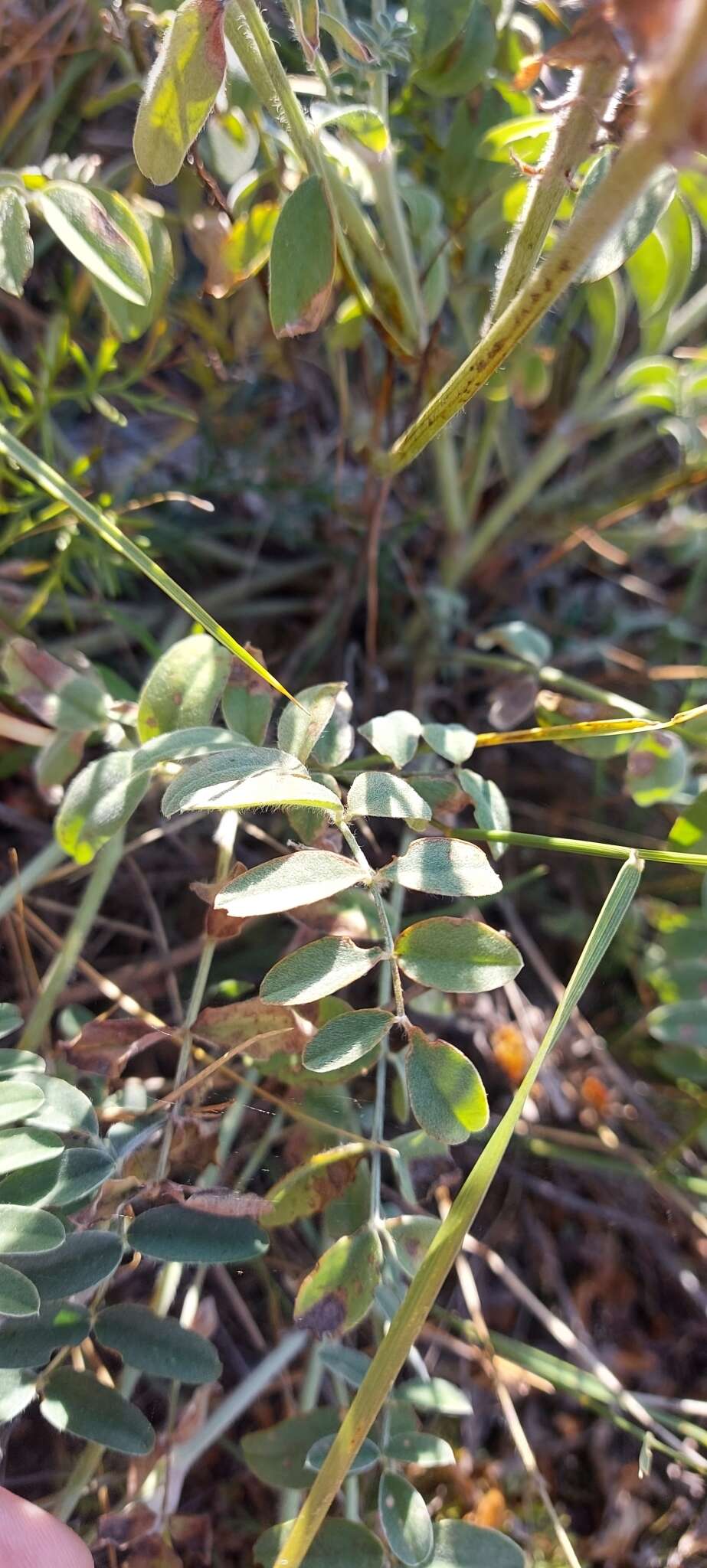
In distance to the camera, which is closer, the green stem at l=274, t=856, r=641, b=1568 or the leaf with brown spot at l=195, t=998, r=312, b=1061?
the green stem at l=274, t=856, r=641, b=1568

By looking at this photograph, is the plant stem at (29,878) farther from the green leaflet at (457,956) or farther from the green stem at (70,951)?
the green leaflet at (457,956)

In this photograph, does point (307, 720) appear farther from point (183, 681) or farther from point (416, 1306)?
point (416, 1306)

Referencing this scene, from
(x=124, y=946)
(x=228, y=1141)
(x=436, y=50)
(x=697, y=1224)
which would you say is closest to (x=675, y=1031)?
(x=697, y=1224)

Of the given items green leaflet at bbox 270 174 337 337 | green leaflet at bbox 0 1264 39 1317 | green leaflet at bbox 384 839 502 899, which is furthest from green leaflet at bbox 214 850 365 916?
green leaflet at bbox 270 174 337 337

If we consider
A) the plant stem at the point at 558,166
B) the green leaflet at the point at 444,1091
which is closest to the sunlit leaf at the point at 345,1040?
the green leaflet at the point at 444,1091

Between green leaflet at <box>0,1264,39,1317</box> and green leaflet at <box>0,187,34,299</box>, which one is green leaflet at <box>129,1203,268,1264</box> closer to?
green leaflet at <box>0,1264,39,1317</box>

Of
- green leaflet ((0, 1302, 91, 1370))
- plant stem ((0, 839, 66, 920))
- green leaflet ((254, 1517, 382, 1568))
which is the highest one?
plant stem ((0, 839, 66, 920))

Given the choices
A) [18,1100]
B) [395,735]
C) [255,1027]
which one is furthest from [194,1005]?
[395,735]
